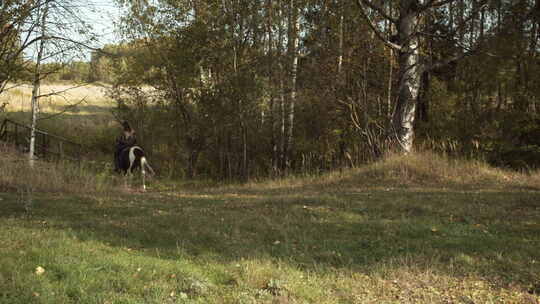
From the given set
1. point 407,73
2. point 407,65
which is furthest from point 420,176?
point 407,65

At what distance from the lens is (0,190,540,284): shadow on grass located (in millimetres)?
6145

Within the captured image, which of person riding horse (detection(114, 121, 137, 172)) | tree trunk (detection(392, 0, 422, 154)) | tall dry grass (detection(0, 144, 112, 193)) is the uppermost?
tree trunk (detection(392, 0, 422, 154))

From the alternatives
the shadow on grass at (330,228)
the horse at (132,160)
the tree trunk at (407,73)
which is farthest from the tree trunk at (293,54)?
the shadow on grass at (330,228)

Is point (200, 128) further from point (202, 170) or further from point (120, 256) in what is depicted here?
point (120, 256)

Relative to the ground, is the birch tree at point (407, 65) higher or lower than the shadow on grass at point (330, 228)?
higher

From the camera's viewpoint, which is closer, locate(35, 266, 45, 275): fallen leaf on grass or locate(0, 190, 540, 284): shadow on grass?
locate(35, 266, 45, 275): fallen leaf on grass

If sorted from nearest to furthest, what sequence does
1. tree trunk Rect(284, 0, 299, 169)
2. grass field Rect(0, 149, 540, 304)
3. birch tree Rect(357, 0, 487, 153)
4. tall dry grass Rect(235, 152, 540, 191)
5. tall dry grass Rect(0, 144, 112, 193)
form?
1. grass field Rect(0, 149, 540, 304)
2. tall dry grass Rect(0, 144, 112, 193)
3. tall dry grass Rect(235, 152, 540, 191)
4. birch tree Rect(357, 0, 487, 153)
5. tree trunk Rect(284, 0, 299, 169)

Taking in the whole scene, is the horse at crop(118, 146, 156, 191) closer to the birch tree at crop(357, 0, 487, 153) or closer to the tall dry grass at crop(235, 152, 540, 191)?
the tall dry grass at crop(235, 152, 540, 191)

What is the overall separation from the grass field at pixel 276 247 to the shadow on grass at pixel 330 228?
2cm

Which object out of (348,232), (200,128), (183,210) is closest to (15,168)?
(183,210)

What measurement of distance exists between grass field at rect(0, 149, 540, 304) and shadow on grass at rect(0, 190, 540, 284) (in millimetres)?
24

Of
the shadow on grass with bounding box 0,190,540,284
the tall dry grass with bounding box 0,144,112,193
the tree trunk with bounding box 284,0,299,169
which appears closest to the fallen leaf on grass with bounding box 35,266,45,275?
the shadow on grass with bounding box 0,190,540,284

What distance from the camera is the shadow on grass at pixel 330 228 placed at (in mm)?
6145

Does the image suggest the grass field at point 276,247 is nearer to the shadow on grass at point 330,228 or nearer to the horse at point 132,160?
the shadow on grass at point 330,228
